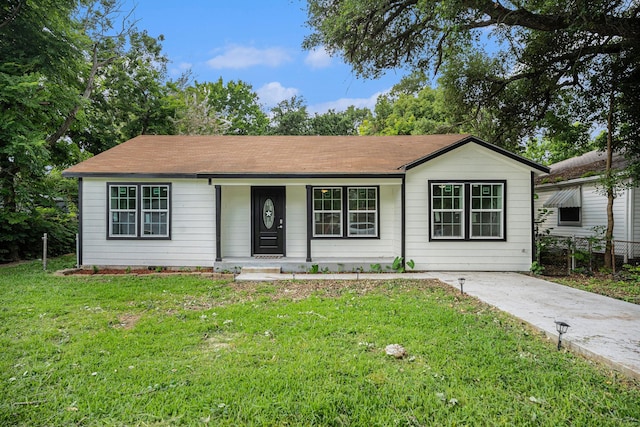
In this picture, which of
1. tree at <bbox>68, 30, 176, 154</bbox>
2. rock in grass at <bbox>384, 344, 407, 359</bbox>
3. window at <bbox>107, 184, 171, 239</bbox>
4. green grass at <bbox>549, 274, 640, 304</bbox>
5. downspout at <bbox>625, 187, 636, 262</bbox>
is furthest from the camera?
tree at <bbox>68, 30, 176, 154</bbox>

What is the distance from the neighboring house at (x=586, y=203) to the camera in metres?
10.8

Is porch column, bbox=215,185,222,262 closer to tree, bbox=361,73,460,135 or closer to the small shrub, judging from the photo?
the small shrub

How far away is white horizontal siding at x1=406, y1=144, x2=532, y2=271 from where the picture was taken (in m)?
8.82

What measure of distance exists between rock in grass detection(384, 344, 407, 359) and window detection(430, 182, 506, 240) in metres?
5.65

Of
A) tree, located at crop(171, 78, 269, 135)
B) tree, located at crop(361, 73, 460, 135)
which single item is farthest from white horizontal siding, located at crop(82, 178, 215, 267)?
tree, located at crop(361, 73, 460, 135)

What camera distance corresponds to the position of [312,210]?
370 inches

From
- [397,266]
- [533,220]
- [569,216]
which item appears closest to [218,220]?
[397,266]

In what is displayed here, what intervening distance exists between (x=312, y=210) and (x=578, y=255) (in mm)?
7067

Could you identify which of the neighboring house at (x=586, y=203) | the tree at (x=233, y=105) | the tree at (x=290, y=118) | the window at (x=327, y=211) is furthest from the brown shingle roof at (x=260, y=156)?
the tree at (x=290, y=118)

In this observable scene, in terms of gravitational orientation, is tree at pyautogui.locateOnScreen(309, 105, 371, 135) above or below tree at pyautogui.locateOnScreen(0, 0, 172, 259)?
above

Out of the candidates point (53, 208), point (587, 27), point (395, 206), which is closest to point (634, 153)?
point (587, 27)

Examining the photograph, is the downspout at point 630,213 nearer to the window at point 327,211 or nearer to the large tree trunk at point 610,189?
the large tree trunk at point 610,189

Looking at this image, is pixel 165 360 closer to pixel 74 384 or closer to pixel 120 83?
pixel 74 384

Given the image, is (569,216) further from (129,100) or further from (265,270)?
(129,100)
